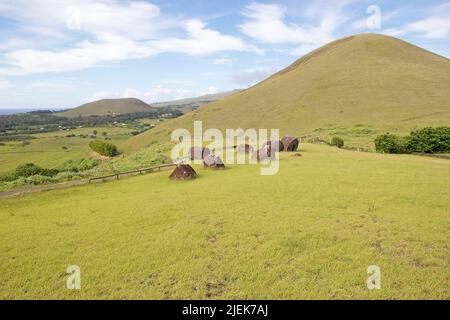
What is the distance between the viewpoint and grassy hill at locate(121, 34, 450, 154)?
85.9m

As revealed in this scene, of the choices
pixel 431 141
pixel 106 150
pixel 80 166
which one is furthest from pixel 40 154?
pixel 431 141

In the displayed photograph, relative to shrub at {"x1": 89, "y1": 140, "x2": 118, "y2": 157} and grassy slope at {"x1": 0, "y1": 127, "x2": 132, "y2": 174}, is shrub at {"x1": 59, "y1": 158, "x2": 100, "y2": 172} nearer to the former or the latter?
shrub at {"x1": 89, "y1": 140, "x2": 118, "y2": 157}

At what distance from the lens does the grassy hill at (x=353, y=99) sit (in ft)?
282

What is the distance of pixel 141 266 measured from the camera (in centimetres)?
1472

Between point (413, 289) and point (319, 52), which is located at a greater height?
point (319, 52)

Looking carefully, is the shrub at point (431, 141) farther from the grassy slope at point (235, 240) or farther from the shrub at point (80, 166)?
the shrub at point (80, 166)

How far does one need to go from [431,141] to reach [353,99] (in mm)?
59323

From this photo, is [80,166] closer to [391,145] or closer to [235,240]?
[391,145]

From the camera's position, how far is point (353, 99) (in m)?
106

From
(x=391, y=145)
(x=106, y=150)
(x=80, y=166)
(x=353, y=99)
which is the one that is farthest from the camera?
(x=106, y=150)

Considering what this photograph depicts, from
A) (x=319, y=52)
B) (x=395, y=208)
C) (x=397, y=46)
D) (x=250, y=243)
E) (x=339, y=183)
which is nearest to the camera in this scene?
(x=250, y=243)
